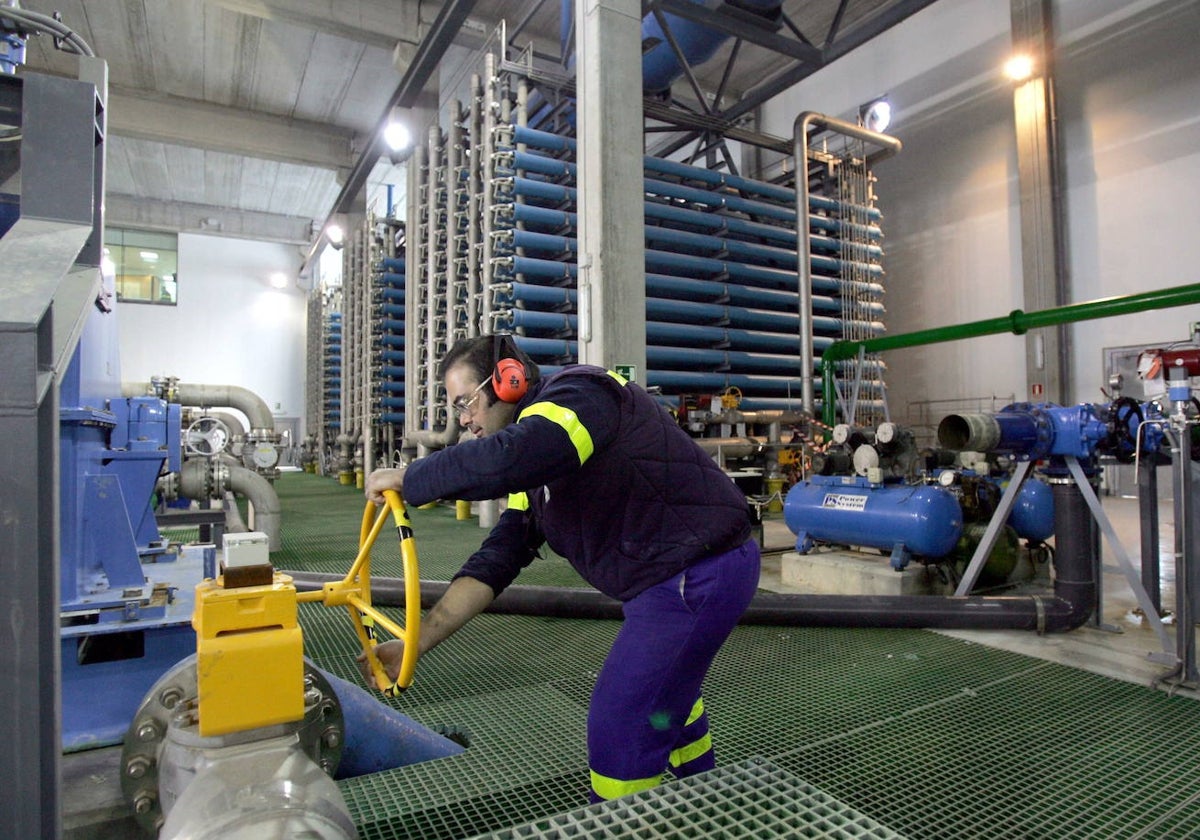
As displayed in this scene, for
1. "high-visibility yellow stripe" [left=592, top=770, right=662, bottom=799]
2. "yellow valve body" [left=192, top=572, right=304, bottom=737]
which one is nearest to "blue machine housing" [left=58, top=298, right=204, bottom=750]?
"yellow valve body" [left=192, top=572, right=304, bottom=737]

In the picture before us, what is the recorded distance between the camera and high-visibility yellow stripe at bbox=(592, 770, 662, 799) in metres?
1.64

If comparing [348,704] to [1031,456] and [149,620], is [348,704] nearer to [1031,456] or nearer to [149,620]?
[149,620]

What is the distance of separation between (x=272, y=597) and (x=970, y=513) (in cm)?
526

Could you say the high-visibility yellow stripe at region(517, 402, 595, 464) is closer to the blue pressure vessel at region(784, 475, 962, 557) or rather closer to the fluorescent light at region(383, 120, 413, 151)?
the blue pressure vessel at region(784, 475, 962, 557)

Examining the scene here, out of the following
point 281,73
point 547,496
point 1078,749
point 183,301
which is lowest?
point 1078,749

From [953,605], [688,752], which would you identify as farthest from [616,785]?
[953,605]

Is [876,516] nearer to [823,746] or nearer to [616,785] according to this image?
[823,746]

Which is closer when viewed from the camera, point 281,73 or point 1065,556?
point 1065,556

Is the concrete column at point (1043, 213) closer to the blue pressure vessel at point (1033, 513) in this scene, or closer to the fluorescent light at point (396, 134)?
the blue pressure vessel at point (1033, 513)

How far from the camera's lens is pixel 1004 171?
1036 centimetres

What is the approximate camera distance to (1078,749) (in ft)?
8.42

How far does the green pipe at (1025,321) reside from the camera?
211 inches

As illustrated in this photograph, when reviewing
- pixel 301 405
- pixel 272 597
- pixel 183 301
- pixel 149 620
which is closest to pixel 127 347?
pixel 183 301

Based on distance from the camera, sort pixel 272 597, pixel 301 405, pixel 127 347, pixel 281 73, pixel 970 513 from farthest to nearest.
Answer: pixel 301 405 → pixel 127 347 → pixel 281 73 → pixel 970 513 → pixel 272 597
